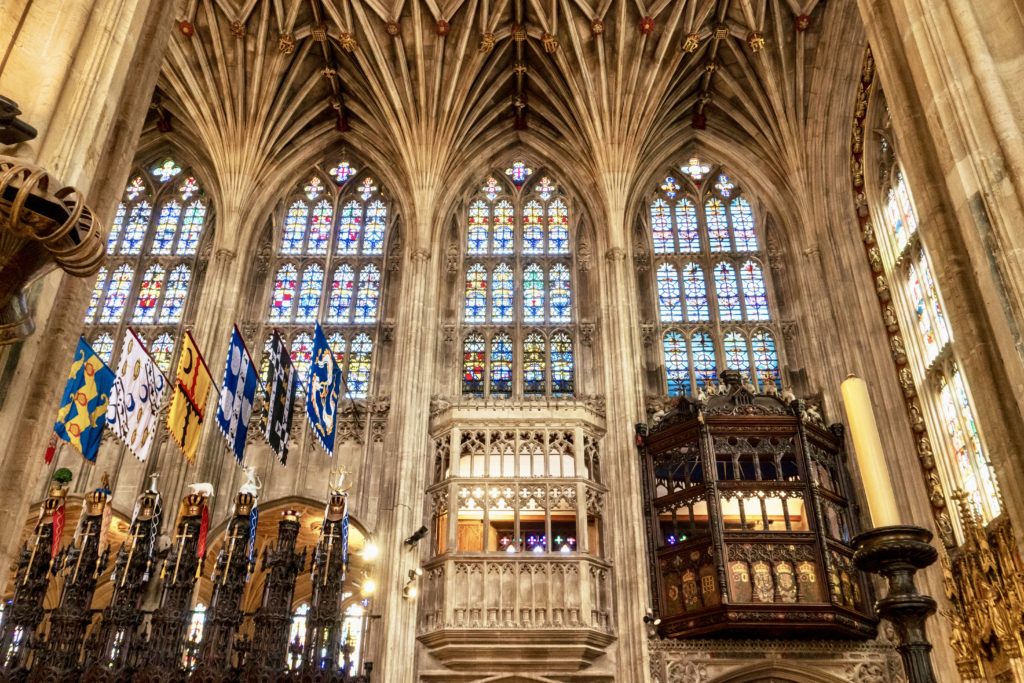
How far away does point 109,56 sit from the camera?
24.2 feet

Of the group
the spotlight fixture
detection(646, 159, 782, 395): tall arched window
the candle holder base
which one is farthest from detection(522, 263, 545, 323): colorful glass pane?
the candle holder base

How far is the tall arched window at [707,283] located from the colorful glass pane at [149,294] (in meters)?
11.0

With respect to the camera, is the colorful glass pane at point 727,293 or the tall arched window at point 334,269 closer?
the tall arched window at point 334,269

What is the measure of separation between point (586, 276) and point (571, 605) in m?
7.50

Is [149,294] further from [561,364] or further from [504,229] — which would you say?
[561,364]

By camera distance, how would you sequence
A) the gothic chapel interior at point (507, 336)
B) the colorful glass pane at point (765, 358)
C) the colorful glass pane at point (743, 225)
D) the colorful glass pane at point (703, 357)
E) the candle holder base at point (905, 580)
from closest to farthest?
the candle holder base at point (905, 580) → the gothic chapel interior at point (507, 336) → the colorful glass pane at point (765, 358) → the colorful glass pane at point (703, 357) → the colorful glass pane at point (743, 225)

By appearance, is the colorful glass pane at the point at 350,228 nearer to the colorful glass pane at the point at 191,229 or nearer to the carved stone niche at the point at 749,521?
the colorful glass pane at the point at 191,229

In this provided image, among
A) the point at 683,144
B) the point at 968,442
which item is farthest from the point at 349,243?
the point at 968,442

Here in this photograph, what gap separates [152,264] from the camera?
59.5 feet

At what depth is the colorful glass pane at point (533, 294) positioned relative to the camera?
17500mm

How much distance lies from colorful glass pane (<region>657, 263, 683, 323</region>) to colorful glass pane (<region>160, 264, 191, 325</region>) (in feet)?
34.3

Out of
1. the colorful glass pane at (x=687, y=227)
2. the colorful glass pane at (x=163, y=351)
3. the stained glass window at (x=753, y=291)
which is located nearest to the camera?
the colorful glass pane at (x=163, y=351)

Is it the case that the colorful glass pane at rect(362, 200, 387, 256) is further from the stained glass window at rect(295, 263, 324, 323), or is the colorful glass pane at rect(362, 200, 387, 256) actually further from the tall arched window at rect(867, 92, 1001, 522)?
the tall arched window at rect(867, 92, 1001, 522)

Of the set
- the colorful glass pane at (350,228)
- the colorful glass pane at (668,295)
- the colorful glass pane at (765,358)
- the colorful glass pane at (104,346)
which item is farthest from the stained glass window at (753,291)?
the colorful glass pane at (104,346)
